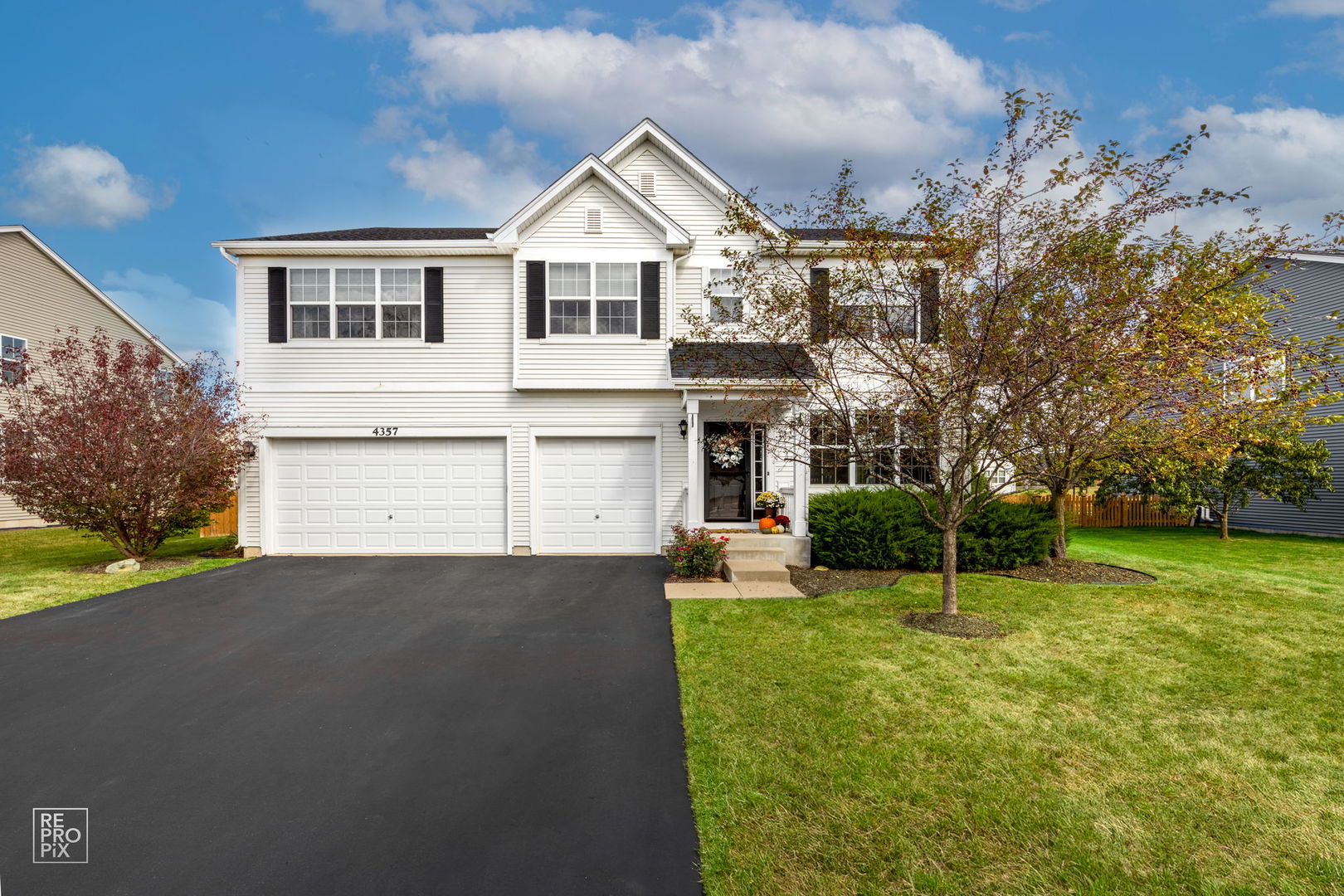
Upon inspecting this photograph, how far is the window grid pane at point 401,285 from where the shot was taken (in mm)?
12172

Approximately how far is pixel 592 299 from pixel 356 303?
4.77 metres

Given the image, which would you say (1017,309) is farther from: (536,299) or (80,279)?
(80,279)

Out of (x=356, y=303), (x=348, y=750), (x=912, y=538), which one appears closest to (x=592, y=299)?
(x=356, y=303)

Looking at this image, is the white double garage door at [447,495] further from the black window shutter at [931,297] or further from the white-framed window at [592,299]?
the black window shutter at [931,297]

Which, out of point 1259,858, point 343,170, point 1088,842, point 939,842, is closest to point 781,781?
point 939,842

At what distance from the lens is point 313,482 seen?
12312 mm

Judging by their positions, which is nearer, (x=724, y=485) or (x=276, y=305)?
(x=276, y=305)

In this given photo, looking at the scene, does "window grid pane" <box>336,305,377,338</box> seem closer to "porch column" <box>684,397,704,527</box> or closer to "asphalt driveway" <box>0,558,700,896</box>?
"asphalt driveway" <box>0,558,700,896</box>

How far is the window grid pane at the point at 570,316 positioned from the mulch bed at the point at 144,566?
27.2ft

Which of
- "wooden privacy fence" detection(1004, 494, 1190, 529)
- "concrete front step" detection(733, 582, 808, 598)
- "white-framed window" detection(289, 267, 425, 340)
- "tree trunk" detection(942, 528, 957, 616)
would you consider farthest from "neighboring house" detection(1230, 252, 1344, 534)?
"white-framed window" detection(289, 267, 425, 340)

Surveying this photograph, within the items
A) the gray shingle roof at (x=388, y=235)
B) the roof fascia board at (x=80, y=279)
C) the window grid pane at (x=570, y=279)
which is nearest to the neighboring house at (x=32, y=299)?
the roof fascia board at (x=80, y=279)

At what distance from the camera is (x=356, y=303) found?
12.1 m

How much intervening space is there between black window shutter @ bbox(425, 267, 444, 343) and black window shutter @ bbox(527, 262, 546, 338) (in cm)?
181

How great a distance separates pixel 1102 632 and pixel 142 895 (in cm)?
836
